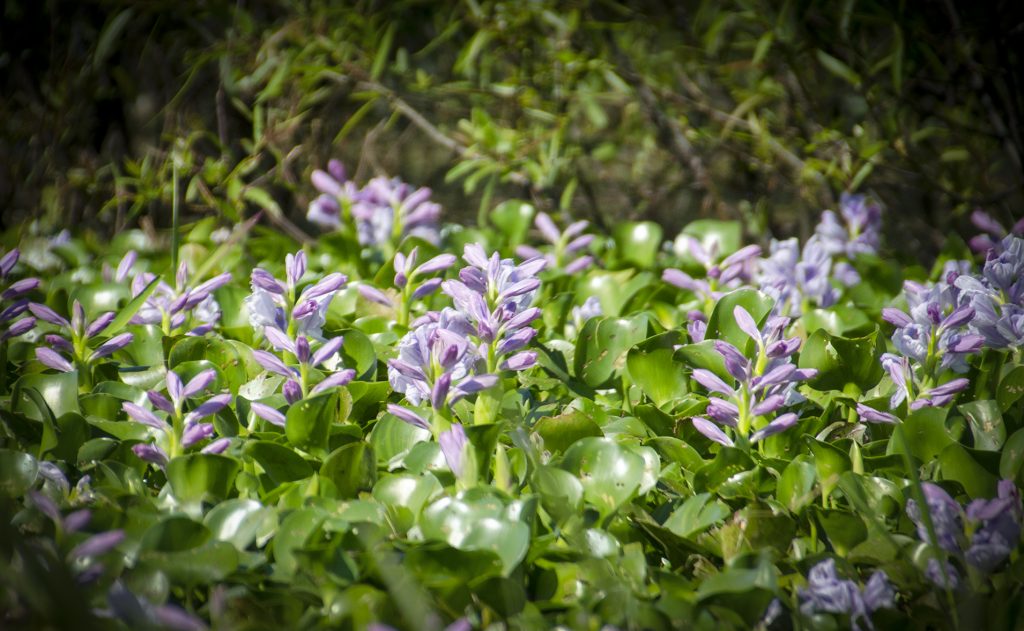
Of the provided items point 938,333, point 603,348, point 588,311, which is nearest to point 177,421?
point 603,348

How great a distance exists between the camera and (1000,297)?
133 cm

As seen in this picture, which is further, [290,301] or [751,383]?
[290,301]

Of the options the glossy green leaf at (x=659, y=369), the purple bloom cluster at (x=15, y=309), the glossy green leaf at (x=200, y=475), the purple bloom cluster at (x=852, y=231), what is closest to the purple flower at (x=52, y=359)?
the purple bloom cluster at (x=15, y=309)

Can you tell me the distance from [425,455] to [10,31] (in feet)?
9.48

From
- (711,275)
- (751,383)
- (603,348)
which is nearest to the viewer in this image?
(751,383)

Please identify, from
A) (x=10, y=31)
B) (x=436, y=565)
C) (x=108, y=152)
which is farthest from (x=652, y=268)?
(x=10, y=31)

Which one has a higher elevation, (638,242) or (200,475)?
(200,475)

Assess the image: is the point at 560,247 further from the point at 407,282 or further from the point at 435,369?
the point at 435,369

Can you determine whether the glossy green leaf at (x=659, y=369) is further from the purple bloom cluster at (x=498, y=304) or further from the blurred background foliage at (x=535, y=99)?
the blurred background foliage at (x=535, y=99)

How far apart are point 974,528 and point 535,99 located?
1.94 metres

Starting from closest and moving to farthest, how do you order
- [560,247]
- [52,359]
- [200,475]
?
1. [200,475]
2. [52,359]
3. [560,247]

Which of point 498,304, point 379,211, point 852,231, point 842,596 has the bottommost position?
point 852,231

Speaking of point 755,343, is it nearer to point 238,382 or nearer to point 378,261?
point 238,382

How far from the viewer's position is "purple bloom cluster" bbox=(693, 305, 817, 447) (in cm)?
118
